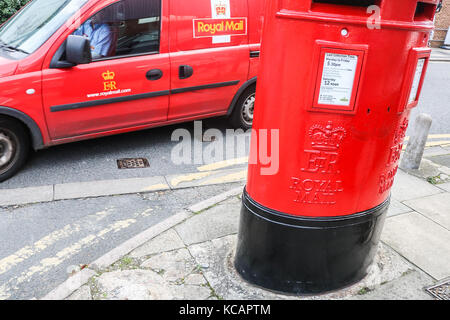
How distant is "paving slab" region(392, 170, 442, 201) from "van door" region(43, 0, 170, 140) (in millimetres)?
2912

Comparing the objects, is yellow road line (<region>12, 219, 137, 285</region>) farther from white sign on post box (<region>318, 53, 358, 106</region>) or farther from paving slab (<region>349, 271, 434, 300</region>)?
white sign on post box (<region>318, 53, 358, 106</region>)

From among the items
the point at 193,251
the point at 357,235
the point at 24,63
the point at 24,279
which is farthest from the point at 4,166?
the point at 357,235

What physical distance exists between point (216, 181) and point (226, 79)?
161 cm

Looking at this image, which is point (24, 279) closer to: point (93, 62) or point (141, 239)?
point (141, 239)

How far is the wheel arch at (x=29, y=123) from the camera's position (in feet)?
14.1

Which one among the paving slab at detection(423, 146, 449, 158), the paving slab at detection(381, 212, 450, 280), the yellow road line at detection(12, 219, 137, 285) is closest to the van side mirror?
the yellow road line at detection(12, 219, 137, 285)

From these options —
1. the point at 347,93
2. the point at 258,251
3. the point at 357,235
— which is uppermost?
the point at 347,93

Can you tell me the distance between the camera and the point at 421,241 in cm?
362

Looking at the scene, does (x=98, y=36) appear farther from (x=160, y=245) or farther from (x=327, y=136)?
(x=327, y=136)

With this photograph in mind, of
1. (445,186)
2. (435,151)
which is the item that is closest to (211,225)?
(445,186)

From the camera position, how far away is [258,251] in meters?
2.88

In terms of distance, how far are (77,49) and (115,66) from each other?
0.53 meters

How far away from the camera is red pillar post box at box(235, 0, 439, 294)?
230 cm

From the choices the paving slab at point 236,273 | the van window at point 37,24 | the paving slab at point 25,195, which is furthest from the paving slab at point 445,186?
the van window at point 37,24
